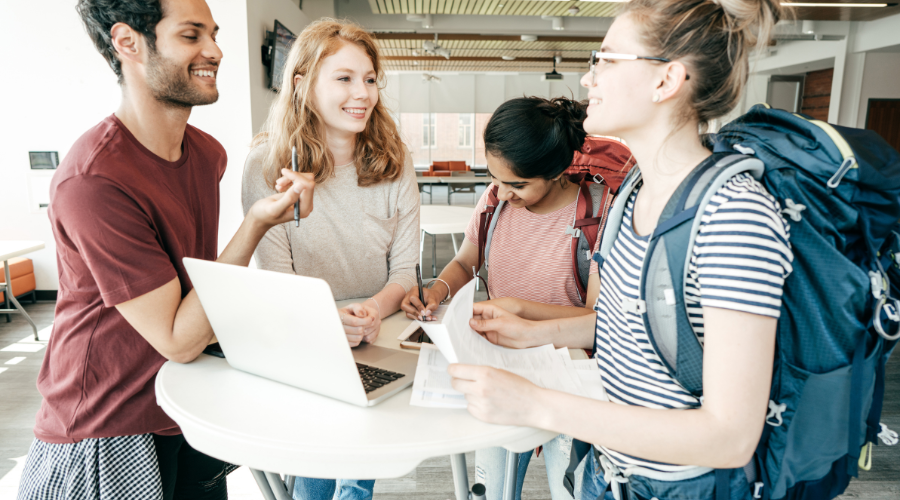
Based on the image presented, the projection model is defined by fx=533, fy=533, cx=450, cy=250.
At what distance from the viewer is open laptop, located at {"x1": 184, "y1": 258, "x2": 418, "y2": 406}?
0.84 meters

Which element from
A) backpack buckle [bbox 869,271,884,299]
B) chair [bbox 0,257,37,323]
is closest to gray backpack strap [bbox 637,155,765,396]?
backpack buckle [bbox 869,271,884,299]

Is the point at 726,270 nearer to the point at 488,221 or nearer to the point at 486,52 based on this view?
the point at 488,221

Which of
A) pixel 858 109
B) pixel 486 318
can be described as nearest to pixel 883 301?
pixel 486 318

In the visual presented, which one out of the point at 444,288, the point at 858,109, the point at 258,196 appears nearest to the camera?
the point at 258,196

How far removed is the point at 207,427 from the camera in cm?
89

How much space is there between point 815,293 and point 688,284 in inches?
6.9

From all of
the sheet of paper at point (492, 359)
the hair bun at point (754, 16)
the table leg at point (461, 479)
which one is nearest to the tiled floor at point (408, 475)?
the table leg at point (461, 479)

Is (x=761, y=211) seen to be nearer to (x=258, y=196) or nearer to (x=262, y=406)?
(x=262, y=406)

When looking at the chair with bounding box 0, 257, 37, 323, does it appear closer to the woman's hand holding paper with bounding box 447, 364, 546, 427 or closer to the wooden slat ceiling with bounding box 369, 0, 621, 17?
the woman's hand holding paper with bounding box 447, 364, 546, 427

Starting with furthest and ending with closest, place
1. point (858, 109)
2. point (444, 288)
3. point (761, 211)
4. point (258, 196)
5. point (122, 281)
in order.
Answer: point (858, 109)
point (444, 288)
point (258, 196)
point (122, 281)
point (761, 211)

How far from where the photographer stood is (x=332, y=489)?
1.67 m

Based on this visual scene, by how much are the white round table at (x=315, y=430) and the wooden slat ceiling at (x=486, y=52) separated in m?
8.52

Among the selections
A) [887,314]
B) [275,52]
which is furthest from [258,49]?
[887,314]

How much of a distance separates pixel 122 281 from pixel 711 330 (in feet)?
3.42
